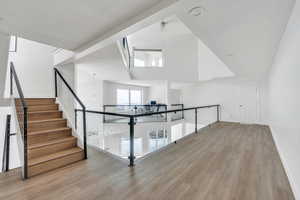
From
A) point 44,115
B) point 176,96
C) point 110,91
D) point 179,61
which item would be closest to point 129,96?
point 110,91

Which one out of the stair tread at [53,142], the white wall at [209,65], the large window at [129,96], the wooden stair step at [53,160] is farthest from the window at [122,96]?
the wooden stair step at [53,160]

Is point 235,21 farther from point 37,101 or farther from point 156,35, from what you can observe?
point 156,35

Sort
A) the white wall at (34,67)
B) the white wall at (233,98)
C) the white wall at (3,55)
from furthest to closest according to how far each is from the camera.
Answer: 1. the white wall at (233,98)
2. the white wall at (34,67)
3. the white wall at (3,55)

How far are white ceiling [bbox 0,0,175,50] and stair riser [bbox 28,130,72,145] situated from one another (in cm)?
187

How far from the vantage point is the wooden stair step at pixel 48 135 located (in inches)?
109

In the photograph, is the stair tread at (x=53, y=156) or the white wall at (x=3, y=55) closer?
the stair tread at (x=53, y=156)

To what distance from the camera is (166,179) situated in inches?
84.5

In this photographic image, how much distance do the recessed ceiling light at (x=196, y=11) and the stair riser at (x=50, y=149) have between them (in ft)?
10.6

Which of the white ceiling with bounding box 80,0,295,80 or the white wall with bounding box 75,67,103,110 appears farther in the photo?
the white wall with bounding box 75,67,103,110

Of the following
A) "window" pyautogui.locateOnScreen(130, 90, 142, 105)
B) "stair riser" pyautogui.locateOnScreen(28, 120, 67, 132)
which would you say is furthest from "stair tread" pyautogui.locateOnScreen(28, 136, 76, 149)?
"window" pyautogui.locateOnScreen(130, 90, 142, 105)

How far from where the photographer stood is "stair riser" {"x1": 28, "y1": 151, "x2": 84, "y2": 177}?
2.29 meters

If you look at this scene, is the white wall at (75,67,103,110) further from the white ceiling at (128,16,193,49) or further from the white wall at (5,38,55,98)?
the white wall at (5,38,55,98)

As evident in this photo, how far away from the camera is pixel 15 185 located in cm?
204

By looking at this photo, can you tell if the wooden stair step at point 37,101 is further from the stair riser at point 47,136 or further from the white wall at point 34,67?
the stair riser at point 47,136
